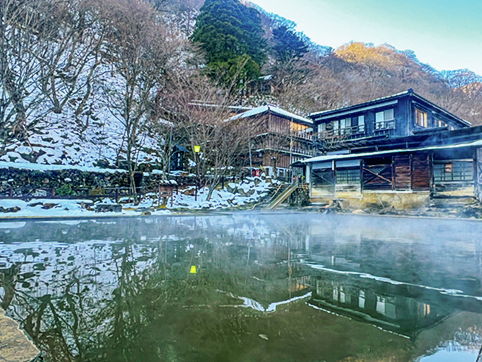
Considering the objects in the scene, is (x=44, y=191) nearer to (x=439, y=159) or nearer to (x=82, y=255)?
(x=82, y=255)

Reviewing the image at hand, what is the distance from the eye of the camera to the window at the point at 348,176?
2280 cm

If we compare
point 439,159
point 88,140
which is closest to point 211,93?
point 88,140

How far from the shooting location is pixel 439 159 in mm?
19203

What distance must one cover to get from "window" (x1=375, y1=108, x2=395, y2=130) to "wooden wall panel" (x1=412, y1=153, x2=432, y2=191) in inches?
202

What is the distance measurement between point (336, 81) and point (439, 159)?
31.6 metres

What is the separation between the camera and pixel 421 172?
1948 centimetres

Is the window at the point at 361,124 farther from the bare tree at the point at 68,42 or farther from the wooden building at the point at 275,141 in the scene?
the bare tree at the point at 68,42

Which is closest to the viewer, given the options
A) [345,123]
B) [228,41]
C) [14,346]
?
[14,346]

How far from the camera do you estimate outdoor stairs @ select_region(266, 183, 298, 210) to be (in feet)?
72.8

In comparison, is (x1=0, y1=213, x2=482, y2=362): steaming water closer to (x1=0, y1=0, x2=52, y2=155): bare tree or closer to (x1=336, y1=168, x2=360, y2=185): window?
(x1=0, y1=0, x2=52, y2=155): bare tree

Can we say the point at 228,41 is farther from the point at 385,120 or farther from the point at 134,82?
the point at 385,120

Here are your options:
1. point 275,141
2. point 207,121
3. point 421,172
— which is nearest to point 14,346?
point 207,121

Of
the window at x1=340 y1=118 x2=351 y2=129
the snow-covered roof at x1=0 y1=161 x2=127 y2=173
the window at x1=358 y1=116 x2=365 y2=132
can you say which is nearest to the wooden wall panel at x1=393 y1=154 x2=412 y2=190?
the window at x1=358 y1=116 x2=365 y2=132

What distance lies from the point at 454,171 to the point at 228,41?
2811 cm
